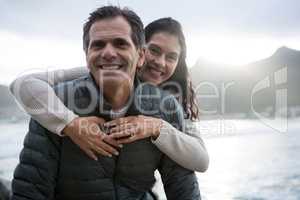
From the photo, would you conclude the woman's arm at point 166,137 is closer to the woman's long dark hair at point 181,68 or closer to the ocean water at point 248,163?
the woman's long dark hair at point 181,68

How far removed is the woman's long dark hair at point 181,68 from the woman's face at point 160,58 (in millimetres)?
37

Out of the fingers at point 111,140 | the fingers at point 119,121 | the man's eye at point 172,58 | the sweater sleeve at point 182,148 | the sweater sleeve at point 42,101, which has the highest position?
the man's eye at point 172,58

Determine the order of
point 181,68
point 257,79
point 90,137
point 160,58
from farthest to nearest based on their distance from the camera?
point 257,79
point 181,68
point 160,58
point 90,137

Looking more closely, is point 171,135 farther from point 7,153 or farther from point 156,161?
point 7,153

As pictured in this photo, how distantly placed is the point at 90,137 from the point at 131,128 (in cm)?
15

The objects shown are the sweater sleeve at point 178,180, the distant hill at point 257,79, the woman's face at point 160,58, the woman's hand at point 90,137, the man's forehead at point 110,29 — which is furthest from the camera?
the distant hill at point 257,79

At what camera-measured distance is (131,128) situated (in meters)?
1.43

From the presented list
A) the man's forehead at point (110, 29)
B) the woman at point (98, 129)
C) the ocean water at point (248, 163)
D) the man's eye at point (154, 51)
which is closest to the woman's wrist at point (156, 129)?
the woman at point (98, 129)

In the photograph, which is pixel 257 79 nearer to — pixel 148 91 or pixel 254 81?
pixel 254 81

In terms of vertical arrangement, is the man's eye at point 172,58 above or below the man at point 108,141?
above

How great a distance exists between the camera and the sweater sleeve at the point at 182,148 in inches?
59.8

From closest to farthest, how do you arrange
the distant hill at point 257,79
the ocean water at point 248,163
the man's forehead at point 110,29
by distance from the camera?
the man's forehead at point 110,29 → the ocean water at point 248,163 → the distant hill at point 257,79

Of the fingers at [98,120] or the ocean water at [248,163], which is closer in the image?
the fingers at [98,120]

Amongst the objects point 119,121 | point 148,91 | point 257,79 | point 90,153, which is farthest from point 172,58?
point 257,79
